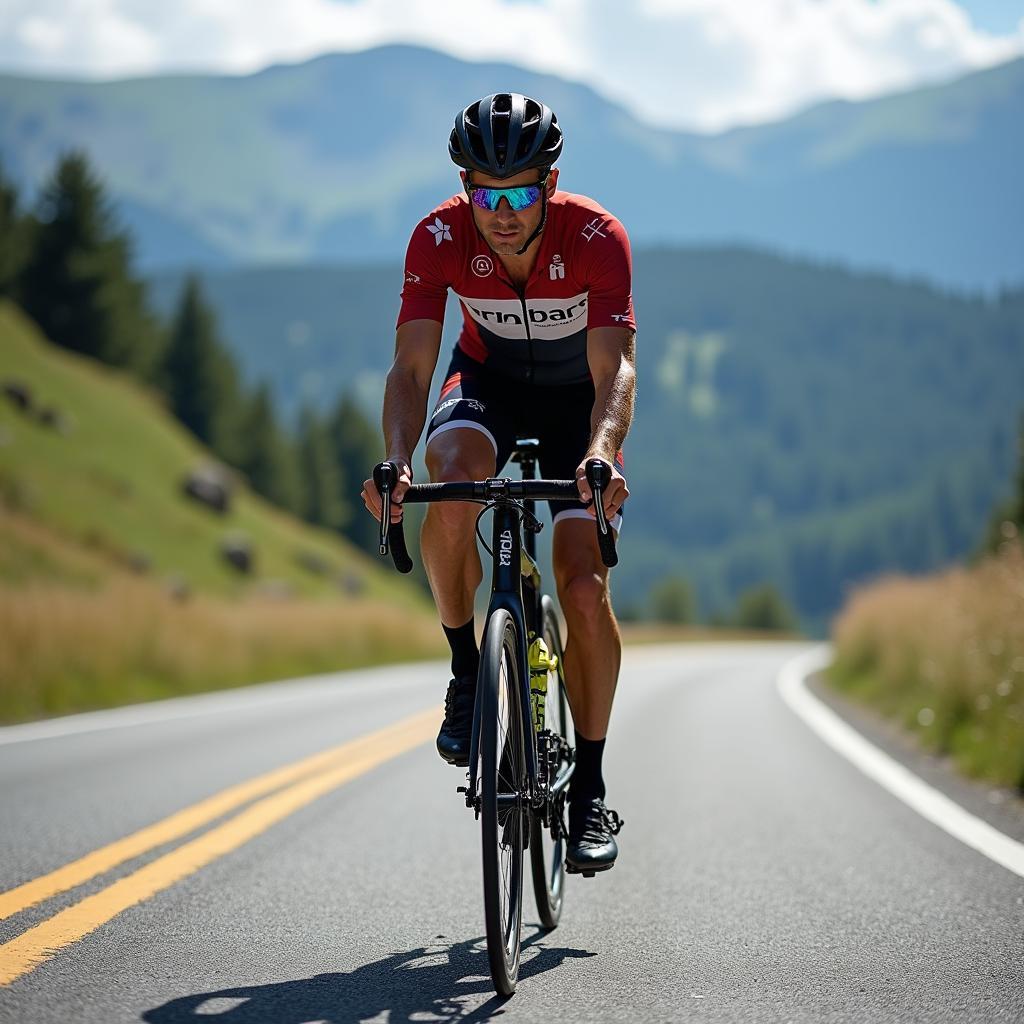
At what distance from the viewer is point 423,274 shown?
→ 13.1 feet

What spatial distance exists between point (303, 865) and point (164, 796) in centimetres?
195

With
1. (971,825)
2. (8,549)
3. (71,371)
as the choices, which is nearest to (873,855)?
(971,825)

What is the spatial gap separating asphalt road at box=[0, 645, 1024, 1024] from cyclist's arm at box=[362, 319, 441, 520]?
1.29 meters

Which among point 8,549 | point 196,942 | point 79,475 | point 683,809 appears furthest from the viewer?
point 79,475

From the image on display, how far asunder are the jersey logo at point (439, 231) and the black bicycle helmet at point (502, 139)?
0.88 feet

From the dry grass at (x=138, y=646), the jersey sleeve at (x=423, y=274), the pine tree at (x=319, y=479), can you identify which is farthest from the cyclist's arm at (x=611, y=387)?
the pine tree at (x=319, y=479)

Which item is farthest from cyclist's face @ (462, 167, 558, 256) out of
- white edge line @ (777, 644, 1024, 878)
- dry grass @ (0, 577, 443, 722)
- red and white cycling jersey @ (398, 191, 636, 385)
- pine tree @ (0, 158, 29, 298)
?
pine tree @ (0, 158, 29, 298)

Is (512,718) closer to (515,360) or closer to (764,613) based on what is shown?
(515,360)

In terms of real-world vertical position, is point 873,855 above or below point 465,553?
below

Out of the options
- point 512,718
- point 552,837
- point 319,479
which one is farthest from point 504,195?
point 319,479

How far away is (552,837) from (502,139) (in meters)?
2.07

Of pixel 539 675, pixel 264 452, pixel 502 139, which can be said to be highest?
pixel 264 452

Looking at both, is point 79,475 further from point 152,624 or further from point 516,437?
point 516,437

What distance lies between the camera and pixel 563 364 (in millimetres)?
4309
